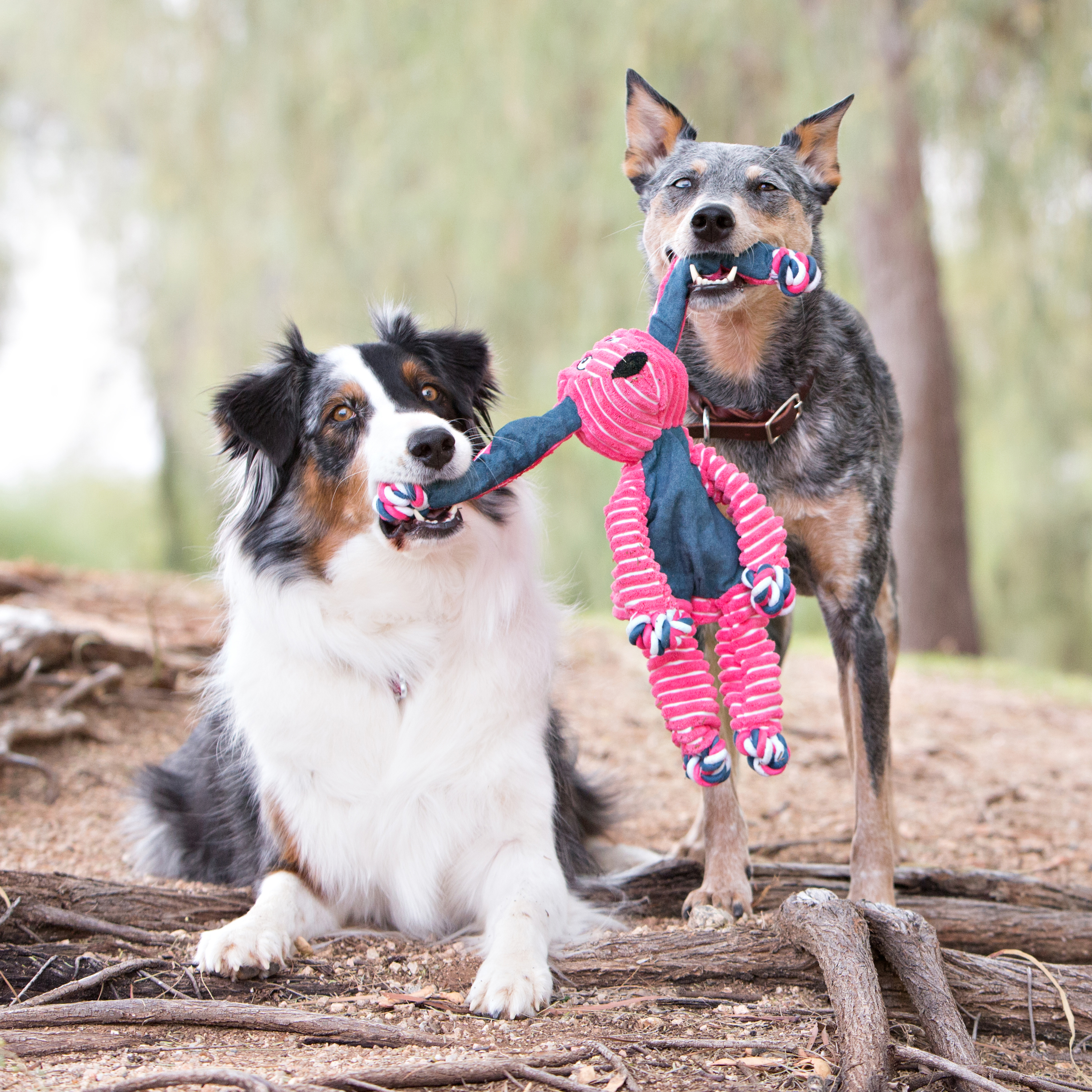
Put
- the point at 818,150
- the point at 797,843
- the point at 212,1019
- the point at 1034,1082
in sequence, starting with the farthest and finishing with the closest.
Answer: the point at 797,843
the point at 818,150
the point at 212,1019
the point at 1034,1082

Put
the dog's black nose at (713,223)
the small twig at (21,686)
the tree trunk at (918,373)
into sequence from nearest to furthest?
the dog's black nose at (713,223) < the small twig at (21,686) < the tree trunk at (918,373)

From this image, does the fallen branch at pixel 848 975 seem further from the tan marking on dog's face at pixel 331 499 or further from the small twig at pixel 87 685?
the small twig at pixel 87 685

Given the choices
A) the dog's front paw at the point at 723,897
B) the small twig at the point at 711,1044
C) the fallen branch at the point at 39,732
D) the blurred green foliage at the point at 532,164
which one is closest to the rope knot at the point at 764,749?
the small twig at the point at 711,1044

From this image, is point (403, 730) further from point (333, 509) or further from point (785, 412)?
point (785, 412)

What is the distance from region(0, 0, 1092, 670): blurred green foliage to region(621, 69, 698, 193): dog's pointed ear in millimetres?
3871

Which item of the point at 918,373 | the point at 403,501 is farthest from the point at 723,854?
the point at 918,373

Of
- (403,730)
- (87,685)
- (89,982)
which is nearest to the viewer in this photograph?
(89,982)

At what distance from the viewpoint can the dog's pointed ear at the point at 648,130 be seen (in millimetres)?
2863

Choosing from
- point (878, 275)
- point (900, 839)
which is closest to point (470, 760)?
point (900, 839)

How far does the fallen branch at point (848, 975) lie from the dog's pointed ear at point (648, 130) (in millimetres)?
1917

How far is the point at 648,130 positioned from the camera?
293 centimetres

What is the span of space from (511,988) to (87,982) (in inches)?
32.3

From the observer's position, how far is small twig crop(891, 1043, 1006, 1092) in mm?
1804

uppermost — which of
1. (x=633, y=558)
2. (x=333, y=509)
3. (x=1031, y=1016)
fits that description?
(x=333, y=509)
